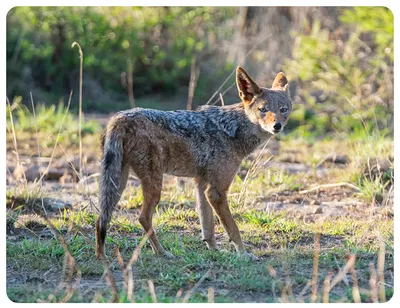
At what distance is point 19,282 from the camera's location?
212 inches

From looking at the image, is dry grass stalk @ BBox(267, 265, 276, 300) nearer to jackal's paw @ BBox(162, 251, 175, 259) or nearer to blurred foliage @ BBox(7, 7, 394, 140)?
jackal's paw @ BBox(162, 251, 175, 259)

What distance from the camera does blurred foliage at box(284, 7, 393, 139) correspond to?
11.6m

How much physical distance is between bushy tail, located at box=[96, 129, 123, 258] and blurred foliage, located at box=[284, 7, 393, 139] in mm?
6249

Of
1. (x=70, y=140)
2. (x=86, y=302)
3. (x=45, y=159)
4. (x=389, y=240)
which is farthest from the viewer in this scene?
(x=70, y=140)

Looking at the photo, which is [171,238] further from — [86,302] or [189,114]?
[86,302]

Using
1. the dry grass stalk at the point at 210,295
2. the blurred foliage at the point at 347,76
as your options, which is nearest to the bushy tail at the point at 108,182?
the dry grass stalk at the point at 210,295

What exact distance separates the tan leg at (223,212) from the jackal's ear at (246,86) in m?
0.95

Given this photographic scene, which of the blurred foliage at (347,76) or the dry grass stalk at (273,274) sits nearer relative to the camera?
the dry grass stalk at (273,274)

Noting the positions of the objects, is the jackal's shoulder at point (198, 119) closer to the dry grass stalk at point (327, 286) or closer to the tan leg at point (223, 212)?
the tan leg at point (223, 212)

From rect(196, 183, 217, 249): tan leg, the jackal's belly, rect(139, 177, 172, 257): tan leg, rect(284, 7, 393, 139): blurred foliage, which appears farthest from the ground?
rect(284, 7, 393, 139): blurred foliage

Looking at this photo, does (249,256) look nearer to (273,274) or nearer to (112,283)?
(273,274)

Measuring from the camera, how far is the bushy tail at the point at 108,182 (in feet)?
18.5
